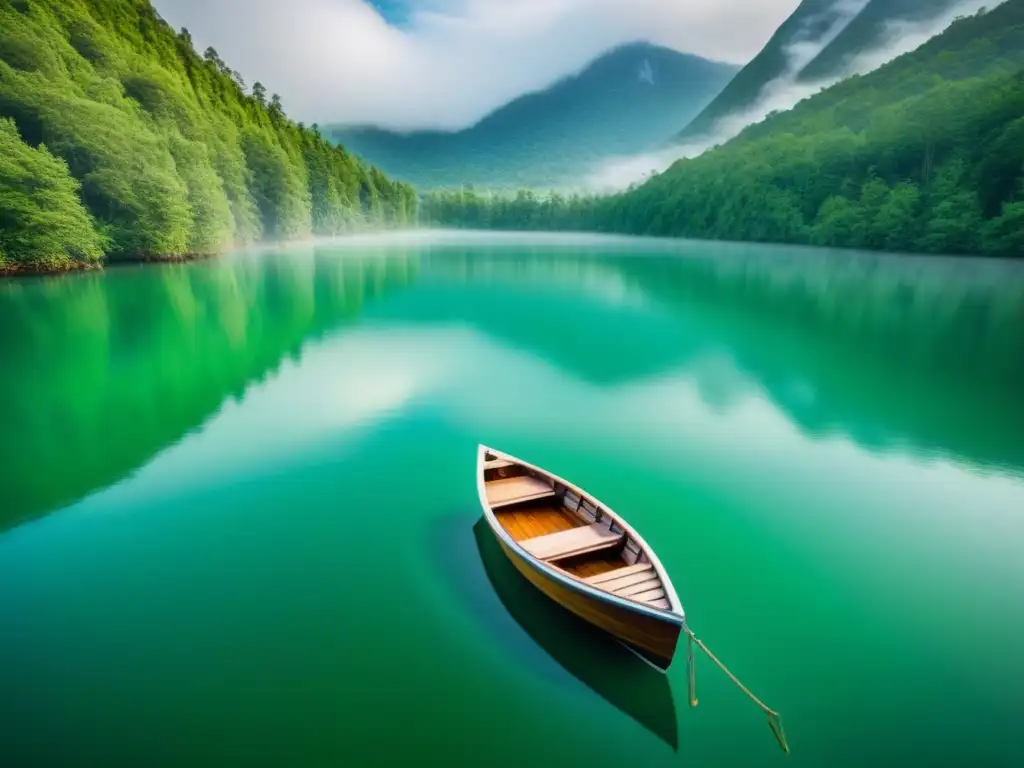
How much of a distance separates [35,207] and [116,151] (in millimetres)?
10271

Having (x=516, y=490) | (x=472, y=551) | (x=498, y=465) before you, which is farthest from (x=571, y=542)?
(x=498, y=465)

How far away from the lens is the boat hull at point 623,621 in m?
Answer: 6.04

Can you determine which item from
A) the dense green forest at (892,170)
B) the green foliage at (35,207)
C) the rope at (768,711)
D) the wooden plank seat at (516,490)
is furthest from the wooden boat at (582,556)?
the dense green forest at (892,170)

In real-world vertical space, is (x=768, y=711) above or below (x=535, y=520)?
below

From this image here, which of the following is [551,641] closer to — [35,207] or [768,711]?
[768,711]

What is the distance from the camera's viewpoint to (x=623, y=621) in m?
6.32

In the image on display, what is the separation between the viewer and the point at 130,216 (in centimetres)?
4716

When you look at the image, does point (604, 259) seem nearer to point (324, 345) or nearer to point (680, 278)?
point (680, 278)

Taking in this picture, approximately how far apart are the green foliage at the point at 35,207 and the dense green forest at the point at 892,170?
252 ft

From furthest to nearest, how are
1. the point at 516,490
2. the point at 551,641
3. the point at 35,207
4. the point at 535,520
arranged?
1. the point at 35,207
2. the point at 516,490
3. the point at 535,520
4. the point at 551,641

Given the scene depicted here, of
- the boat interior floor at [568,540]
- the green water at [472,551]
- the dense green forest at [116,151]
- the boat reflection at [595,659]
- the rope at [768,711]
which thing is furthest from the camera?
the dense green forest at [116,151]

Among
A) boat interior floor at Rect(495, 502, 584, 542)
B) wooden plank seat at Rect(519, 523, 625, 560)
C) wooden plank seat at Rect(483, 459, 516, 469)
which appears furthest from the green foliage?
wooden plank seat at Rect(519, 523, 625, 560)

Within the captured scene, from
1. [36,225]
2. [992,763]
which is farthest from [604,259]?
[992,763]

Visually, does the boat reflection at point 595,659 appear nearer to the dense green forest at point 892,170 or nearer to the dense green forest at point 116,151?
the dense green forest at point 116,151
